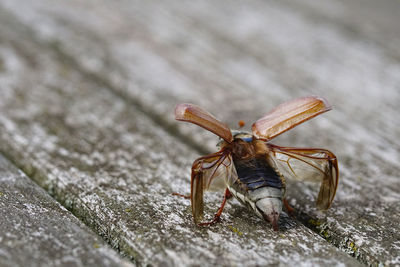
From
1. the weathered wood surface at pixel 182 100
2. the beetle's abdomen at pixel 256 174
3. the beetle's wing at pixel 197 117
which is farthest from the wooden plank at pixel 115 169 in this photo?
the beetle's wing at pixel 197 117

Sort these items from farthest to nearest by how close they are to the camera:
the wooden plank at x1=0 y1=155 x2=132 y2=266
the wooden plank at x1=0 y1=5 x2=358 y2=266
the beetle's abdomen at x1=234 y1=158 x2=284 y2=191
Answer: the beetle's abdomen at x1=234 y1=158 x2=284 y2=191 → the wooden plank at x1=0 y1=5 x2=358 y2=266 → the wooden plank at x1=0 y1=155 x2=132 y2=266

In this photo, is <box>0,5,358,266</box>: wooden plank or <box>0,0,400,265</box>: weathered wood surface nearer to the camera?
<box>0,5,358,266</box>: wooden plank

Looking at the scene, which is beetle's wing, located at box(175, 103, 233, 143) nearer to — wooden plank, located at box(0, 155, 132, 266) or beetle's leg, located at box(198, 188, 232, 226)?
beetle's leg, located at box(198, 188, 232, 226)

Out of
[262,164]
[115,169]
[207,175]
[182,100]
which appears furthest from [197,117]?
[182,100]

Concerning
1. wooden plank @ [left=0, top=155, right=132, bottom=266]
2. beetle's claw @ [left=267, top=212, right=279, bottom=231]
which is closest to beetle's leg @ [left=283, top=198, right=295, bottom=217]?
beetle's claw @ [left=267, top=212, right=279, bottom=231]

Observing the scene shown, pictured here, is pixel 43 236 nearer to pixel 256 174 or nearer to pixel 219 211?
pixel 219 211

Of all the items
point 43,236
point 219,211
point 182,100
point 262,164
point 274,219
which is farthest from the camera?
point 182,100
